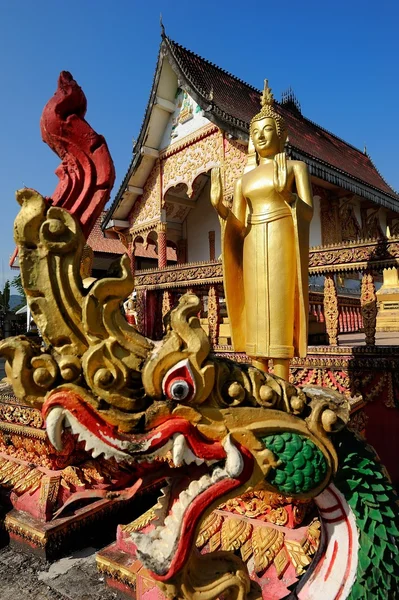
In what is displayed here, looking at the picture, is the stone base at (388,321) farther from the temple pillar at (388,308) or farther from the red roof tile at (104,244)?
the red roof tile at (104,244)

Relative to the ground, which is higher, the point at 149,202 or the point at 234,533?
the point at 149,202

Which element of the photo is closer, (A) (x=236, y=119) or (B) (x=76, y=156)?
(B) (x=76, y=156)

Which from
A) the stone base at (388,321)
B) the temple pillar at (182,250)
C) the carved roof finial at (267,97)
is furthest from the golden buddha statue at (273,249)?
the temple pillar at (182,250)

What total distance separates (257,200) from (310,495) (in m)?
1.93

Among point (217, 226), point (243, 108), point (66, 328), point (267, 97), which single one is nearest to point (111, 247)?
point (217, 226)

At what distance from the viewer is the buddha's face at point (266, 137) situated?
2.72 meters

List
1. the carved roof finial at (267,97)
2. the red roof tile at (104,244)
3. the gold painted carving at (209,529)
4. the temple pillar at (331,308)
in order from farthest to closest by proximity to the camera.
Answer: the red roof tile at (104,244) < the temple pillar at (331,308) < the carved roof finial at (267,97) < the gold painted carving at (209,529)

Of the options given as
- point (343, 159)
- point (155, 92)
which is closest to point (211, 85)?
point (155, 92)

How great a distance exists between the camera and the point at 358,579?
1.21 meters

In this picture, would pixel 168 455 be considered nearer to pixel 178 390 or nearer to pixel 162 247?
pixel 178 390

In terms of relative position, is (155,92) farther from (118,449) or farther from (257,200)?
(118,449)

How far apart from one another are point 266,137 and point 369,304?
1.63m

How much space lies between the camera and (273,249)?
259 centimetres

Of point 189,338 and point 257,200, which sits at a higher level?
point 257,200
